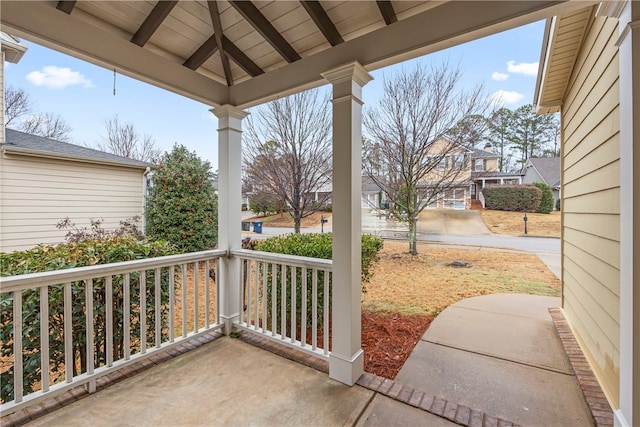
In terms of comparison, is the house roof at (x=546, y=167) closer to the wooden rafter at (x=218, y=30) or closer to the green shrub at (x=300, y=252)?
the green shrub at (x=300, y=252)

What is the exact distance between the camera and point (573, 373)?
89.3 inches

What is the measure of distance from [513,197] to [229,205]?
14.0 metres

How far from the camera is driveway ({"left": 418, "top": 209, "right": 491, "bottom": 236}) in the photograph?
33.6 ft

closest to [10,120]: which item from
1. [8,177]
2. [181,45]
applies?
[8,177]

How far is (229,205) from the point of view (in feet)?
9.80

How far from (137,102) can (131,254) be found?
8.34 metres

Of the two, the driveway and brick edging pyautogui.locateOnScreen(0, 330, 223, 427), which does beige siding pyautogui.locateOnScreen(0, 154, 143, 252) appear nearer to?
brick edging pyautogui.locateOnScreen(0, 330, 223, 427)

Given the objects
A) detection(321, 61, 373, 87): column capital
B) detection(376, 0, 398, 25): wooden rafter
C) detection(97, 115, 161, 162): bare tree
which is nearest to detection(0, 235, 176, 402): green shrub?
detection(321, 61, 373, 87): column capital

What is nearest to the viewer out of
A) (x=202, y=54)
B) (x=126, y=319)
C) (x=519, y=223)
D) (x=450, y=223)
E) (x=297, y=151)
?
(x=126, y=319)

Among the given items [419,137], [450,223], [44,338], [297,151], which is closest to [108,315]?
[44,338]

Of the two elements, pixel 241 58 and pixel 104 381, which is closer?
pixel 104 381

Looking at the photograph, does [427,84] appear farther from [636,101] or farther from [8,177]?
[8,177]

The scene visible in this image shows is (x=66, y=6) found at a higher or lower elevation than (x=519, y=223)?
higher

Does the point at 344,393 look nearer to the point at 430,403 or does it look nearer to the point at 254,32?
the point at 430,403
